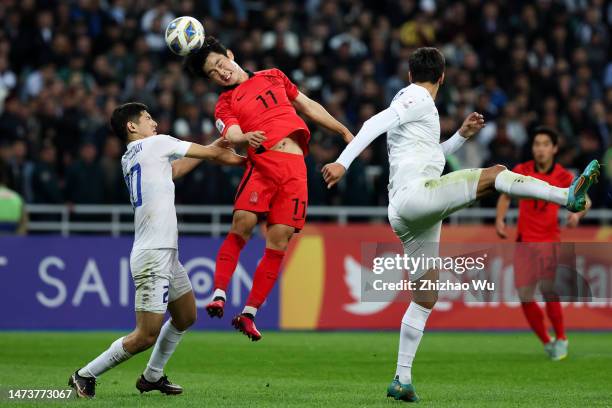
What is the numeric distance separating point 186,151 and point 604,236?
10.3 metres

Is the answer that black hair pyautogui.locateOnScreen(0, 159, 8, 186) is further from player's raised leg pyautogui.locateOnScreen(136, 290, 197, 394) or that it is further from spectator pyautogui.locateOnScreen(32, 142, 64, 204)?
player's raised leg pyautogui.locateOnScreen(136, 290, 197, 394)

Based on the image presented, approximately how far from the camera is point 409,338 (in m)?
9.01

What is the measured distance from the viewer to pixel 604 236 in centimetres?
1775

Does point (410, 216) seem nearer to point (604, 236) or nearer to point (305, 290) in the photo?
point (305, 290)

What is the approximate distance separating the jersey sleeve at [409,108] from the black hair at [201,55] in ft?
6.28

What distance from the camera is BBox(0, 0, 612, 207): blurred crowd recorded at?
18.1 meters

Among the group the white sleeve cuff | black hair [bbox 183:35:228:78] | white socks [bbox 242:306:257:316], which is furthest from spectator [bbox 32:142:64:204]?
the white sleeve cuff

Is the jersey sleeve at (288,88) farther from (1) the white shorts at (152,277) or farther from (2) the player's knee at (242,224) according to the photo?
(1) the white shorts at (152,277)

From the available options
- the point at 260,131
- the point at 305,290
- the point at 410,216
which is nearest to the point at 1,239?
the point at 305,290

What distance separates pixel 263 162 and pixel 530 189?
101 inches

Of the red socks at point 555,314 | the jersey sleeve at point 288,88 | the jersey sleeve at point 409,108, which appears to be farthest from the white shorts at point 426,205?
the red socks at point 555,314

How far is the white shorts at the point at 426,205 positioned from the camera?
28.2 feet

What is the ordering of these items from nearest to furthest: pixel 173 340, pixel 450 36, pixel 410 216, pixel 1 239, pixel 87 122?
pixel 410 216
pixel 173 340
pixel 1 239
pixel 87 122
pixel 450 36

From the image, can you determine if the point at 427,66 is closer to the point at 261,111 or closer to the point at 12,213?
the point at 261,111
